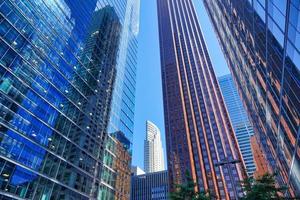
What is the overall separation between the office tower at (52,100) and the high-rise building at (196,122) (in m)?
73.2

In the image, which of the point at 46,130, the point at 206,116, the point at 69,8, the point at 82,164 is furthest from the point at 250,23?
the point at 206,116

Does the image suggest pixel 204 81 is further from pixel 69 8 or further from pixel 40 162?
pixel 40 162

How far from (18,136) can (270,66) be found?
29396 millimetres

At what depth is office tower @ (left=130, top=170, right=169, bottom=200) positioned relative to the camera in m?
142

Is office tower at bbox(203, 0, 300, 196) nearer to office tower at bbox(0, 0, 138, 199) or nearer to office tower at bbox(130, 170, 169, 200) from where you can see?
office tower at bbox(0, 0, 138, 199)

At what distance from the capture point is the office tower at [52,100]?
29500mm

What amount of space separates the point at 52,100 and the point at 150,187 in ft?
406

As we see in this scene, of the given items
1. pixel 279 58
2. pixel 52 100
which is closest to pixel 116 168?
pixel 52 100

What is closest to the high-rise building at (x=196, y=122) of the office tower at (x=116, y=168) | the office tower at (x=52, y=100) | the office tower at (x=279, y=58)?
the office tower at (x=116, y=168)

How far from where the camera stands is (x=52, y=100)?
37.8 meters

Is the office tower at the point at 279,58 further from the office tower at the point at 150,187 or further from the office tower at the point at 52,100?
the office tower at the point at 150,187

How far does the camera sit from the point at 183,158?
130 meters

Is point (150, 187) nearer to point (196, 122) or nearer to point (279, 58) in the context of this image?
point (196, 122)

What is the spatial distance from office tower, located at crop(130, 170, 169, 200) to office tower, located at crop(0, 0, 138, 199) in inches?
4088
